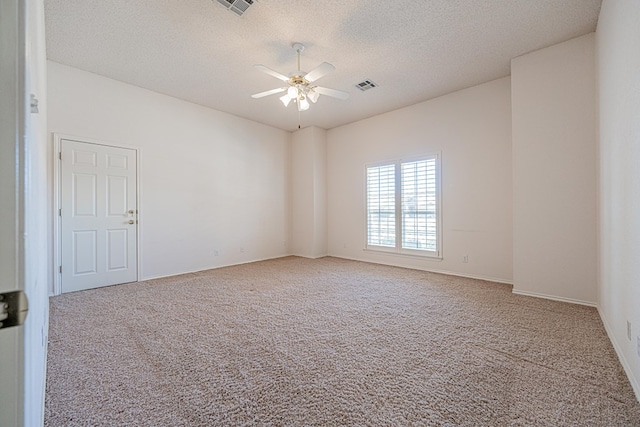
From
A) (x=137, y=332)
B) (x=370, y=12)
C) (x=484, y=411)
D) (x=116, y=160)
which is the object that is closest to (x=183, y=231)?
(x=116, y=160)

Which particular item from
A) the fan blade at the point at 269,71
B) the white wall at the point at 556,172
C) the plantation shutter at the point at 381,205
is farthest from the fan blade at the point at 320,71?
the plantation shutter at the point at 381,205

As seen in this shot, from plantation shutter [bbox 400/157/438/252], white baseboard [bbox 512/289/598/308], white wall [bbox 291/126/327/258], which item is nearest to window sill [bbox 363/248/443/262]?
plantation shutter [bbox 400/157/438/252]

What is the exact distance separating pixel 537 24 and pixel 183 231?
5.68 meters

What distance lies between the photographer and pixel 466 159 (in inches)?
179

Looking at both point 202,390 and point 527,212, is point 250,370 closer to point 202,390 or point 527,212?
point 202,390

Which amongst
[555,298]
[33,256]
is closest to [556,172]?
[555,298]

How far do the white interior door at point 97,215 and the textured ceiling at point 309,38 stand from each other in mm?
1226

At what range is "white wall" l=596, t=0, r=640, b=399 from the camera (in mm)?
1765

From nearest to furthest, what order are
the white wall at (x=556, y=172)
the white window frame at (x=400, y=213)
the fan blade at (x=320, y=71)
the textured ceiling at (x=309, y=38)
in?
the textured ceiling at (x=309, y=38) < the fan blade at (x=320, y=71) < the white wall at (x=556, y=172) < the white window frame at (x=400, y=213)

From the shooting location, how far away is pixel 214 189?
536 centimetres

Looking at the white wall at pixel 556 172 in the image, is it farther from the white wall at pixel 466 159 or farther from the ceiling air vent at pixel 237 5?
the ceiling air vent at pixel 237 5

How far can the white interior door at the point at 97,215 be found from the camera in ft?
12.3
